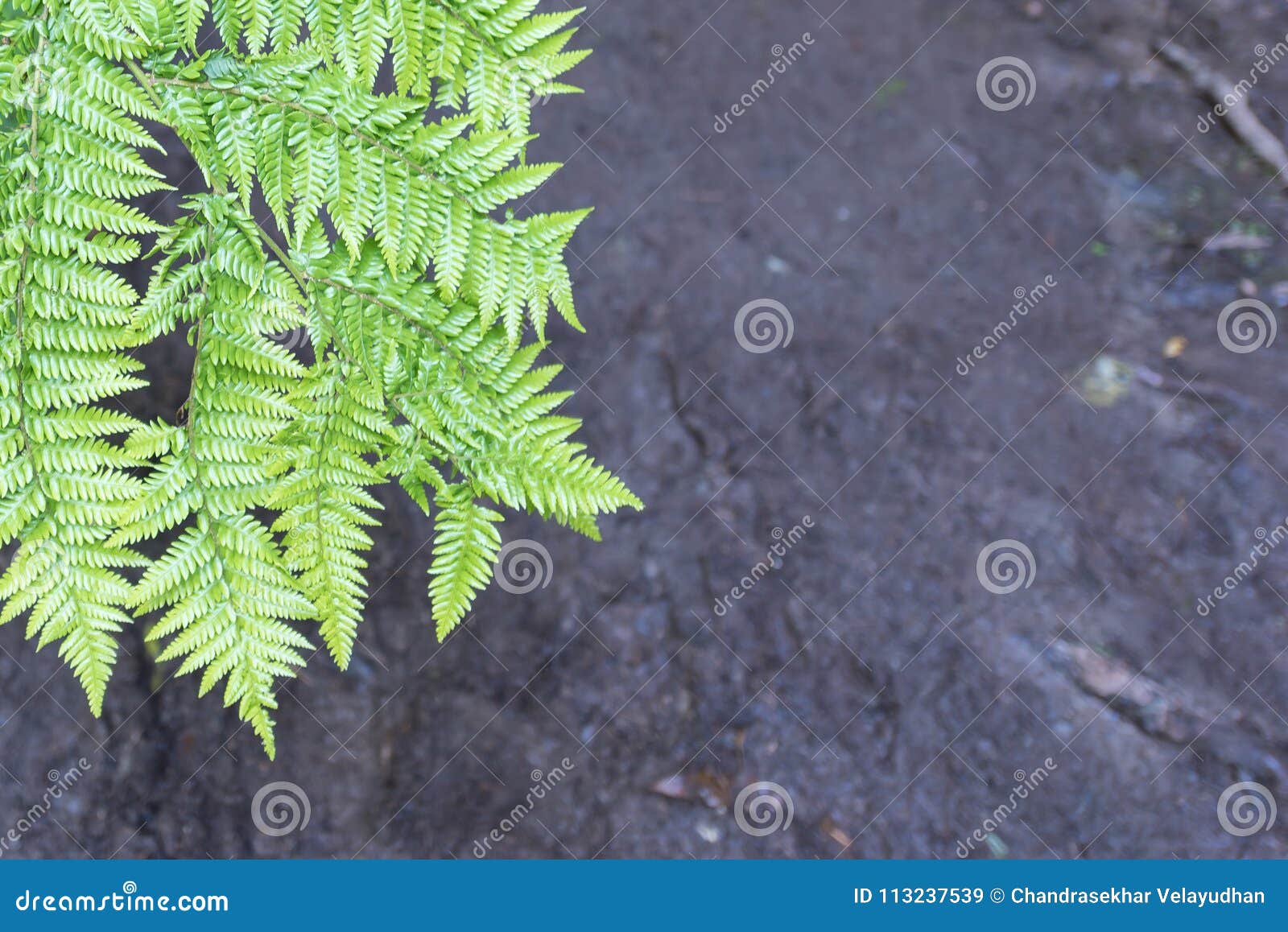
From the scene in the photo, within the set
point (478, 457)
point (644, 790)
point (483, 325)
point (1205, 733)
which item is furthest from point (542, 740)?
point (1205, 733)

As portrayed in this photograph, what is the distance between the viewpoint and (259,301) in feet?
6.13

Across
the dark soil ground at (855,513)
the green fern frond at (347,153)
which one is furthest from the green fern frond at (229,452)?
the dark soil ground at (855,513)

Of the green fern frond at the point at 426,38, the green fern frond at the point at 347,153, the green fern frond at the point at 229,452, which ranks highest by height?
the green fern frond at the point at 426,38

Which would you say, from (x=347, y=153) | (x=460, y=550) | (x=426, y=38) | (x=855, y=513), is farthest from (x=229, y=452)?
(x=855, y=513)

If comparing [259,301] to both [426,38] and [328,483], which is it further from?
[426,38]

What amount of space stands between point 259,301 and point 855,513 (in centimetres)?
208

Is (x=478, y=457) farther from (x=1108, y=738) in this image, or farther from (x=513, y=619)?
(x=1108, y=738)

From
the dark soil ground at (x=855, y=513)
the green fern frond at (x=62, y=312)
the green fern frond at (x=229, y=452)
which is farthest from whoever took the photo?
the dark soil ground at (x=855, y=513)

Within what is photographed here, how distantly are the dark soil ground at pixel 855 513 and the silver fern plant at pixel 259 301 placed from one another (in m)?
1.08

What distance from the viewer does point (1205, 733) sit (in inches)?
112

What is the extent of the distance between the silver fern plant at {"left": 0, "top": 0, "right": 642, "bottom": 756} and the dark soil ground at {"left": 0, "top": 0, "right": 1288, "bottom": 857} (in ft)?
3.54

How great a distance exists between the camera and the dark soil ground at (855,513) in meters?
2.82

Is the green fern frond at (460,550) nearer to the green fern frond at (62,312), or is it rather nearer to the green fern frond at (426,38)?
the green fern frond at (62,312)

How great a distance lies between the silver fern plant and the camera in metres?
1.76
